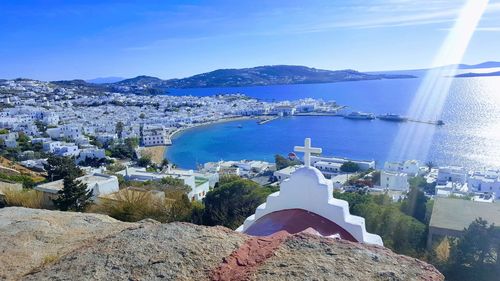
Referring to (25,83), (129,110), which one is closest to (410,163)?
(129,110)

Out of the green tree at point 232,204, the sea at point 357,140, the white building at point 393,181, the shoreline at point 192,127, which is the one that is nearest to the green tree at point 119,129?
the shoreline at point 192,127

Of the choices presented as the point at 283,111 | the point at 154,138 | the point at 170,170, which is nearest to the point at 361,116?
the point at 283,111

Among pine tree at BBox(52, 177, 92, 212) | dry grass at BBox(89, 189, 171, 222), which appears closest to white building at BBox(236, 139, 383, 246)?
dry grass at BBox(89, 189, 171, 222)

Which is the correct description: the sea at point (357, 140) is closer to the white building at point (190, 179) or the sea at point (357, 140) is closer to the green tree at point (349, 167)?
the green tree at point (349, 167)

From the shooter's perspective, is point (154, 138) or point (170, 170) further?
point (154, 138)

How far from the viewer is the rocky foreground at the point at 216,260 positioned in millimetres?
2963

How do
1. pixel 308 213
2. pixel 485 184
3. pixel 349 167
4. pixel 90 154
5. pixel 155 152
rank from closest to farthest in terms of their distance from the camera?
pixel 308 213 → pixel 485 184 → pixel 349 167 → pixel 90 154 → pixel 155 152

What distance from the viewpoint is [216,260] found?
10.7 ft

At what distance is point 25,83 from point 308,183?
16309 cm

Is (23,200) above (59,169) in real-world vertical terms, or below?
above

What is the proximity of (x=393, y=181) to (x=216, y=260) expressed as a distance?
28703 millimetres

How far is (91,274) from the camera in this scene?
10.3 feet

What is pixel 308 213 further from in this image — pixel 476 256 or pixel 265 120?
pixel 265 120

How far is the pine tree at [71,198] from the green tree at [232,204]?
4117 mm
